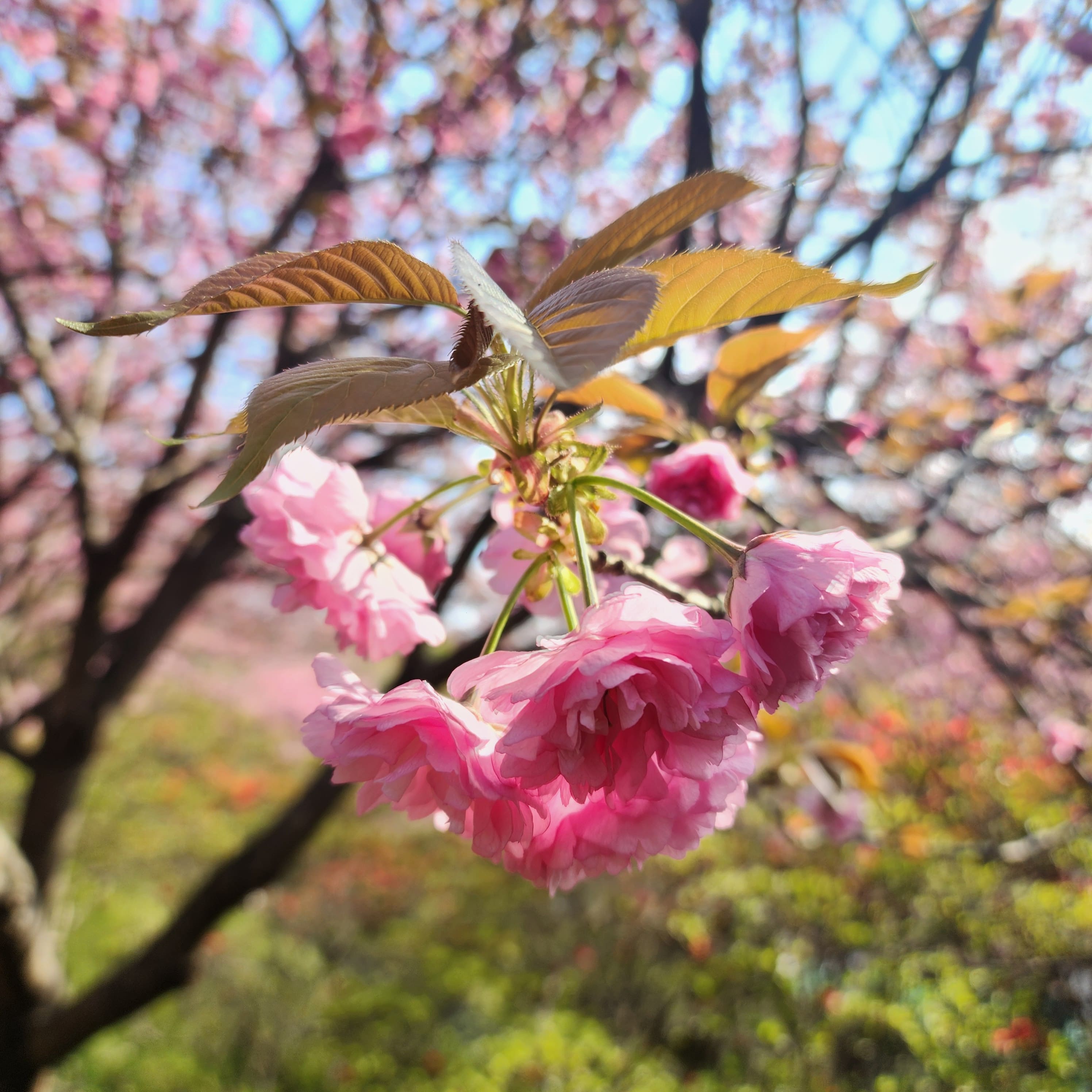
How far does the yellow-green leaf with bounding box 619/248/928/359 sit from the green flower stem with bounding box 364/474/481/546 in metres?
0.17

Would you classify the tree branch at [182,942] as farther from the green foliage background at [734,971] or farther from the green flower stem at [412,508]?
the green flower stem at [412,508]

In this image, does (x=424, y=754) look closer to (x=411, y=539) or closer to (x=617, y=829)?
(x=617, y=829)

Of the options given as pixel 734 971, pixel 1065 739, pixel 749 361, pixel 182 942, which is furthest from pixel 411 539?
pixel 734 971

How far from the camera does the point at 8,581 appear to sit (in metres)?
3.46

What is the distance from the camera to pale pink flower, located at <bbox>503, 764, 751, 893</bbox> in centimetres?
42

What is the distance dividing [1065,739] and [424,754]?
2.66 metres

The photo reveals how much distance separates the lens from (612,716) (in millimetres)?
387

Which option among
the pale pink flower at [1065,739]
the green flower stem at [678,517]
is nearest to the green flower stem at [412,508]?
the green flower stem at [678,517]

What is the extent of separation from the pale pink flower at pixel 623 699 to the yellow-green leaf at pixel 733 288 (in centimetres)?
15

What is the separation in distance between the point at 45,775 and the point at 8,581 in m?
1.81

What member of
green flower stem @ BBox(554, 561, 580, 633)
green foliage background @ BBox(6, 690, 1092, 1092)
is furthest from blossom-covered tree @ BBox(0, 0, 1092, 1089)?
green foliage background @ BBox(6, 690, 1092, 1092)

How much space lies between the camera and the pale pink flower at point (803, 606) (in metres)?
0.39

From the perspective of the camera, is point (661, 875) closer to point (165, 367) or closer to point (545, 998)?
point (545, 998)

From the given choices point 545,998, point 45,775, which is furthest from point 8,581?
point 545,998
